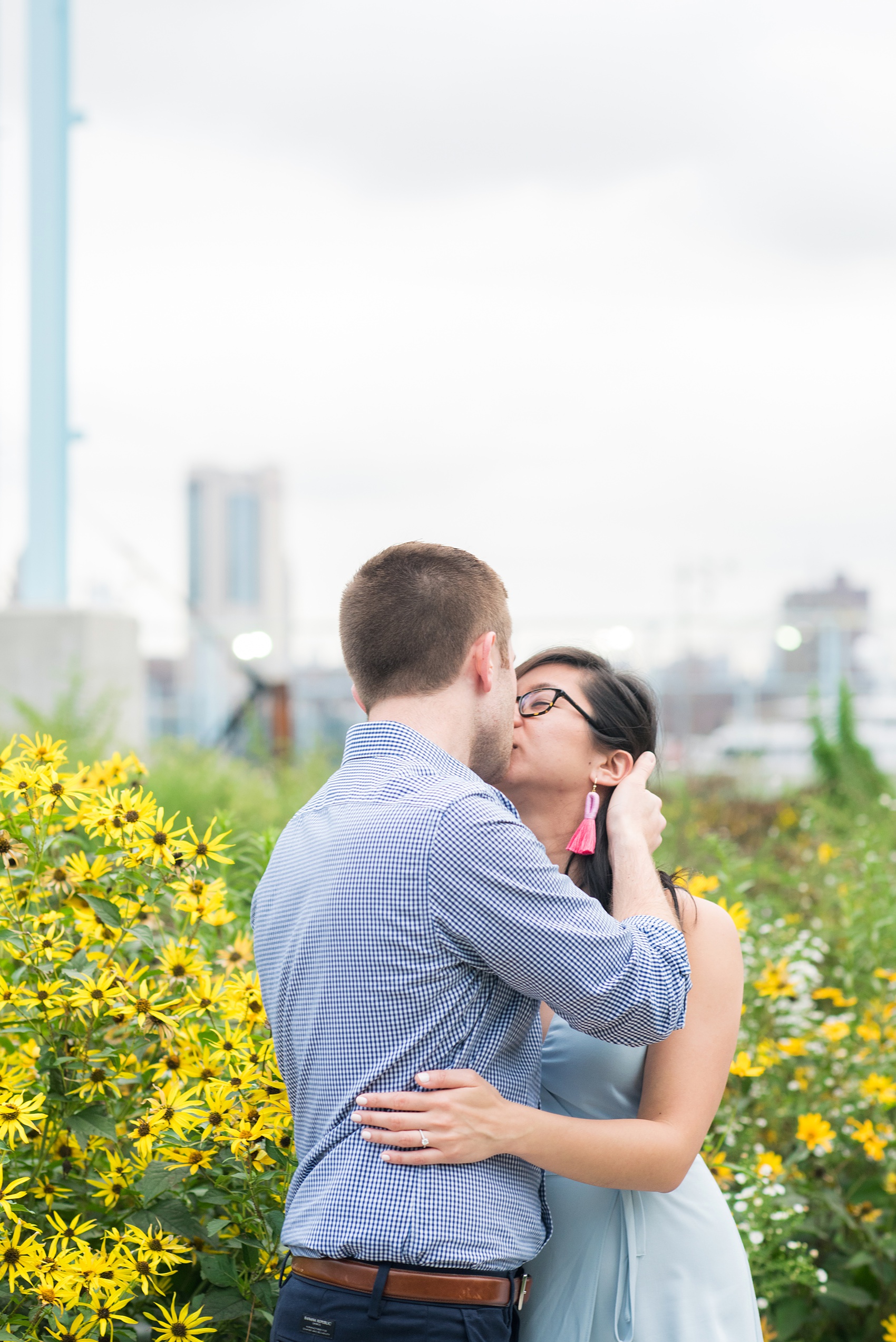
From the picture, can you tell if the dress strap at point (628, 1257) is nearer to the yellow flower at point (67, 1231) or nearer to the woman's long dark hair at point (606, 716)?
the woman's long dark hair at point (606, 716)

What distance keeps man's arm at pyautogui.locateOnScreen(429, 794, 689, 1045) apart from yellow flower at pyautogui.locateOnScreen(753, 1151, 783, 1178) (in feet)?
4.18

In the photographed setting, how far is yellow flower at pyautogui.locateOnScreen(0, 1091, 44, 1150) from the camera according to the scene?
1625mm

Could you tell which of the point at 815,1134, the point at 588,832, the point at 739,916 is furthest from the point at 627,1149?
the point at 815,1134

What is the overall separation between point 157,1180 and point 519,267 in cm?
1458

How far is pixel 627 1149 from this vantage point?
4.69ft

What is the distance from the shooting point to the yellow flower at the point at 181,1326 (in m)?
1.59

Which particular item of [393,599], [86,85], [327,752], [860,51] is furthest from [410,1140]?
[86,85]

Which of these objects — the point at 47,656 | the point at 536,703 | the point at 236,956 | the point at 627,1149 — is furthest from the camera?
the point at 47,656

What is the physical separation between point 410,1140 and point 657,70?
8705 mm

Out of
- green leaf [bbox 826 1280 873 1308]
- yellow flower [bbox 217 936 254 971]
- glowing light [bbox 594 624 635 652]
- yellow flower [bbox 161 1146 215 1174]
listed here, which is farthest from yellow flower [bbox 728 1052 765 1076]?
glowing light [bbox 594 624 635 652]

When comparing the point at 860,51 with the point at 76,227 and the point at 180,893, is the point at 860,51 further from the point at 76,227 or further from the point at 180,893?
the point at 180,893

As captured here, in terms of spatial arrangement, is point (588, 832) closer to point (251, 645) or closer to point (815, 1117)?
point (815, 1117)

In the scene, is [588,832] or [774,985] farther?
[774,985]

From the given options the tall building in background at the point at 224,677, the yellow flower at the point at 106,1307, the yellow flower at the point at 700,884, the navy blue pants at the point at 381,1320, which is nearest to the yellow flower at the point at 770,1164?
the yellow flower at the point at 700,884
